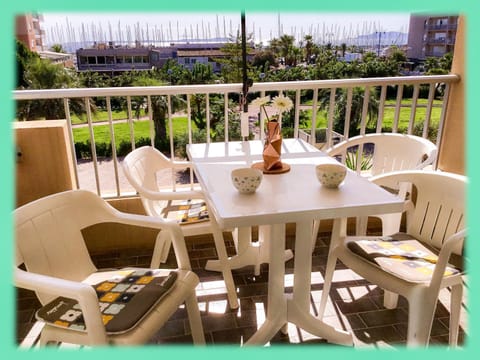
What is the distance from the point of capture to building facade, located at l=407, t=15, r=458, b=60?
11.7 feet

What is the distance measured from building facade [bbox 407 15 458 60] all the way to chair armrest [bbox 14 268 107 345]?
11.2ft

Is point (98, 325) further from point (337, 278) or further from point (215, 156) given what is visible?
point (337, 278)

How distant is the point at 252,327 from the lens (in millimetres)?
2209

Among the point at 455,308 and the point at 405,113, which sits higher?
the point at 455,308

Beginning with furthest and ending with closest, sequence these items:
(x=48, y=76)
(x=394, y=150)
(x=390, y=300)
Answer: (x=48, y=76) → (x=394, y=150) → (x=390, y=300)

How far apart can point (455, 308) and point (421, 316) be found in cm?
34

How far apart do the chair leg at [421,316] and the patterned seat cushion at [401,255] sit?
8 cm

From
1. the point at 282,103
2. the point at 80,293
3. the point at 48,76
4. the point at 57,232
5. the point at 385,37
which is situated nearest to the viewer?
the point at 80,293

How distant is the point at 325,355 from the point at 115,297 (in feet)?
3.33

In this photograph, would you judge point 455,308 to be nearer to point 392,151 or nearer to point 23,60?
point 392,151

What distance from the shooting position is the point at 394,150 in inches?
104

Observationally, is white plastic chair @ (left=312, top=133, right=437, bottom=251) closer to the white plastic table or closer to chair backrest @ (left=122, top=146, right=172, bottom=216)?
the white plastic table

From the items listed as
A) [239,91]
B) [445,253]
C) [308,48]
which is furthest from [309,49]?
[445,253]

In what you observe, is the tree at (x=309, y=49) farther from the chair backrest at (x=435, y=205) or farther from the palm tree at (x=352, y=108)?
the chair backrest at (x=435, y=205)
